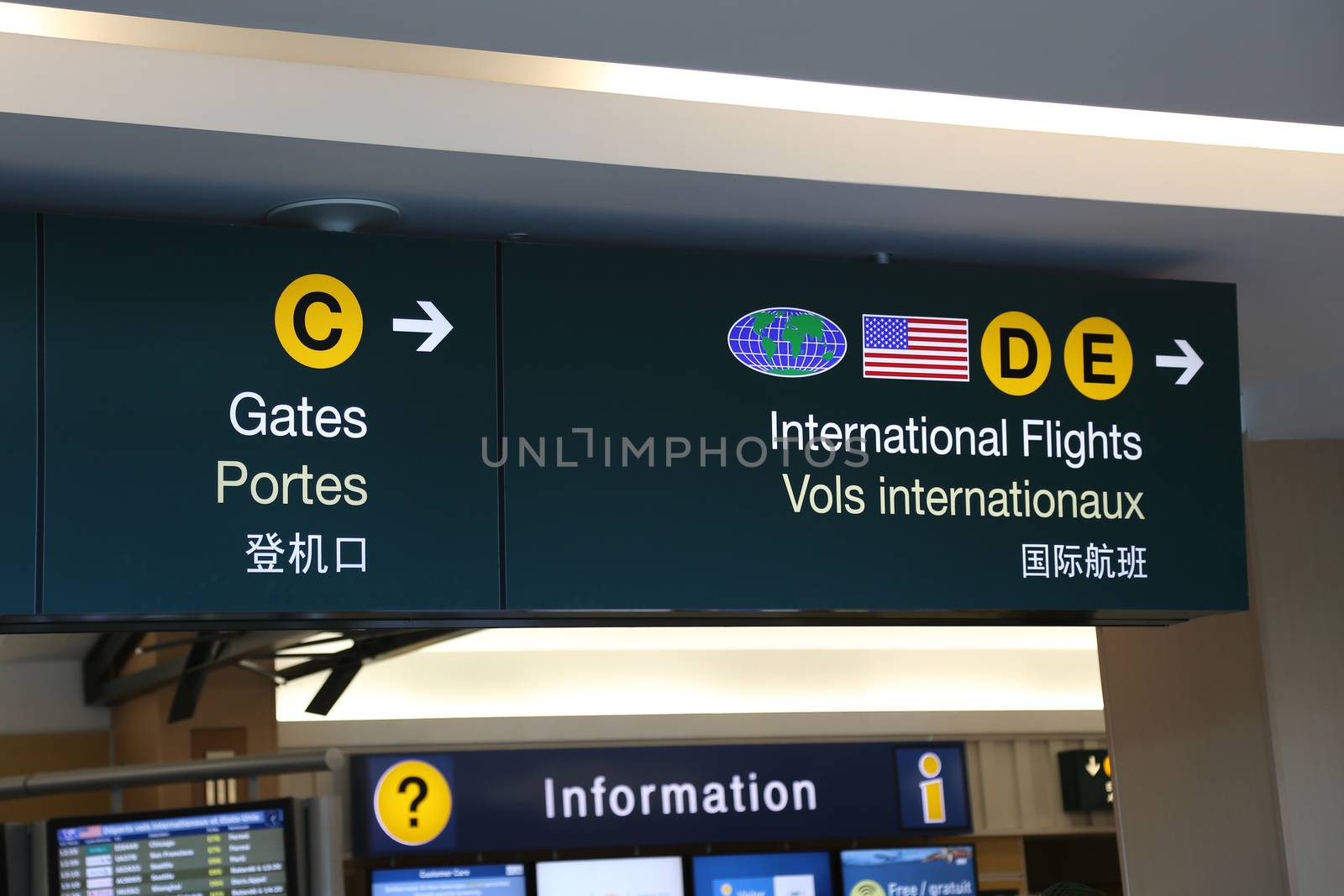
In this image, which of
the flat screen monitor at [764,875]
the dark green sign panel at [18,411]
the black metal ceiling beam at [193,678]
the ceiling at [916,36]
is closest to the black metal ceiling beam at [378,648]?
the black metal ceiling beam at [193,678]

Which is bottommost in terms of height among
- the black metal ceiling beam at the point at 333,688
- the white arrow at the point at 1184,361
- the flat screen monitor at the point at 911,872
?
the flat screen monitor at the point at 911,872

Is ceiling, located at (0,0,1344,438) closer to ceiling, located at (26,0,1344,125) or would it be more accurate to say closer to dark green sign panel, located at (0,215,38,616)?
ceiling, located at (26,0,1344,125)

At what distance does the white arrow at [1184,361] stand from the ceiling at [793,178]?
18 centimetres

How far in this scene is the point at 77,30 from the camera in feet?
6.14

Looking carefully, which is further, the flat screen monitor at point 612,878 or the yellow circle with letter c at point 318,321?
the flat screen monitor at point 612,878

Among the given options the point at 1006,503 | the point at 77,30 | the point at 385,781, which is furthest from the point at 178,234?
the point at 385,781

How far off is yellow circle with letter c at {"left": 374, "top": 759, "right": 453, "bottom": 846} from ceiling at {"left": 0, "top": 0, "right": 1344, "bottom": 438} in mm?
5440

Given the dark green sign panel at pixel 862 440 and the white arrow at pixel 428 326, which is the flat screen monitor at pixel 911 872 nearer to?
the dark green sign panel at pixel 862 440

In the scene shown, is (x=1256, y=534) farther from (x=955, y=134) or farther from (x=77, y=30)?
(x=77, y=30)

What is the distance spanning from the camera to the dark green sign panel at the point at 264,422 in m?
2.06

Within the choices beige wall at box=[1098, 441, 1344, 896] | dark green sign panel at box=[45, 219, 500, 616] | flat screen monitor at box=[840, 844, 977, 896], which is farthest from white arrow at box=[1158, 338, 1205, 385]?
flat screen monitor at box=[840, 844, 977, 896]

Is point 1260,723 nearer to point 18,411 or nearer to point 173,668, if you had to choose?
point 18,411

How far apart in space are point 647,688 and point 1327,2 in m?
6.73

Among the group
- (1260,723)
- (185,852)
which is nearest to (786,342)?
(1260,723)
